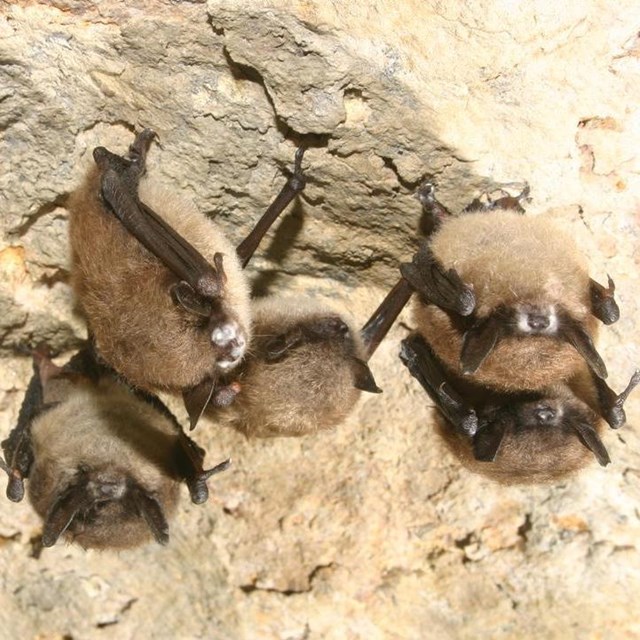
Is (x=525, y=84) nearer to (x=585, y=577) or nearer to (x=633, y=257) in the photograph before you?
(x=633, y=257)

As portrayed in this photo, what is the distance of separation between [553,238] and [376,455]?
136 centimetres

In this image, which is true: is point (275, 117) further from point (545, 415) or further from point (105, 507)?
point (105, 507)

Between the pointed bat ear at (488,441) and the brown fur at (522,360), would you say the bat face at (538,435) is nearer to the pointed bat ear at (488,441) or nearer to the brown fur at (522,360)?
the pointed bat ear at (488,441)

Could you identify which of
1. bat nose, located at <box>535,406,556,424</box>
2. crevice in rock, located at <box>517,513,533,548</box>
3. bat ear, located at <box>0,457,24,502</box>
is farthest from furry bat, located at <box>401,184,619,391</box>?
bat ear, located at <box>0,457,24,502</box>

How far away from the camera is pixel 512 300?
2.87 m

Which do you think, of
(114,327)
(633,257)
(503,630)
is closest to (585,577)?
(503,630)

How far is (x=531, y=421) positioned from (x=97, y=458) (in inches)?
65.2

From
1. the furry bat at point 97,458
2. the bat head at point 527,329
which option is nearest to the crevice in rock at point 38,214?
the furry bat at point 97,458

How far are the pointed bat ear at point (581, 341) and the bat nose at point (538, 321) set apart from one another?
0.19ft

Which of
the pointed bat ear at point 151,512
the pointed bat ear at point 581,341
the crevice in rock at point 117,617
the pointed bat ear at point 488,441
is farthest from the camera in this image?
the crevice in rock at point 117,617

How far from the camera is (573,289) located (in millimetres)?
2928

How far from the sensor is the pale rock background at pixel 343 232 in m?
2.97

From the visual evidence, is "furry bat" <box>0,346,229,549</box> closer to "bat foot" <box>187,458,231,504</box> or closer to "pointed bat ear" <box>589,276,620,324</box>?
"bat foot" <box>187,458,231,504</box>

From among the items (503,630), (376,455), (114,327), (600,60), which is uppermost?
(600,60)
